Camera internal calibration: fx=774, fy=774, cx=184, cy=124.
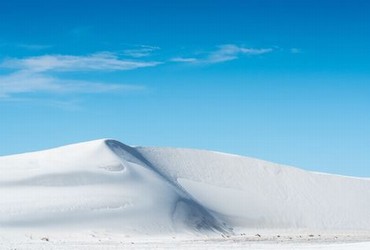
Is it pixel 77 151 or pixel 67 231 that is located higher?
pixel 77 151

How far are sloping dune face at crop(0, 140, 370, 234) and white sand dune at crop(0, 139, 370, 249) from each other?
0.07 meters

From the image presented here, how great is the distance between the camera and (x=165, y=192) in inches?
2413

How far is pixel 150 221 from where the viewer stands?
176 ft

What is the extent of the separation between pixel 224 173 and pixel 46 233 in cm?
3423

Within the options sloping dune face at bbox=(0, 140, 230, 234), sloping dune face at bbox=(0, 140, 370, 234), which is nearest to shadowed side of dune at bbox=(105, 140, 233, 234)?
sloping dune face at bbox=(0, 140, 230, 234)

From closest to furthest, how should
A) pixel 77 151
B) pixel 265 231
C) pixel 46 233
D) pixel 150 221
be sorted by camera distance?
pixel 46 233 < pixel 150 221 < pixel 265 231 < pixel 77 151

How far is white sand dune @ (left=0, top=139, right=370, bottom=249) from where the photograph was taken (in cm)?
5184

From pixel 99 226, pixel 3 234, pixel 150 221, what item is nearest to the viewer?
pixel 3 234

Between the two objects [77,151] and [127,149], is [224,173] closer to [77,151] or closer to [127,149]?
[127,149]

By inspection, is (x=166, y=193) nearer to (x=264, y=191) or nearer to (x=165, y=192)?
(x=165, y=192)

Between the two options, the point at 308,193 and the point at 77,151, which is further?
the point at 308,193

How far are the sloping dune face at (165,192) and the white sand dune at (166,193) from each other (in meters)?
0.07

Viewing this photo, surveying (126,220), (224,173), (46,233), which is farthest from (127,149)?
(46,233)

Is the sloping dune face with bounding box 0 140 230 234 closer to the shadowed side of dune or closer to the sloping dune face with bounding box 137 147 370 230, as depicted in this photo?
the shadowed side of dune
